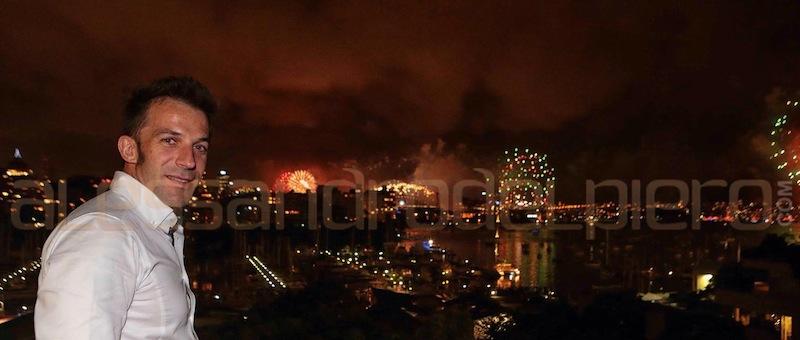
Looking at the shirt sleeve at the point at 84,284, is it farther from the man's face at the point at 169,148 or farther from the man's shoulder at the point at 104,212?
the man's face at the point at 169,148

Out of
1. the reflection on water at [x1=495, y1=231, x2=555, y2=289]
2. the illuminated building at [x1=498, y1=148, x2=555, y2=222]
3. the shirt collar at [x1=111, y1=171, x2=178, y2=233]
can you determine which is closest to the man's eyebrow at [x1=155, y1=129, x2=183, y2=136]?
the shirt collar at [x1=111, y1=171, x2=178, y2=233]

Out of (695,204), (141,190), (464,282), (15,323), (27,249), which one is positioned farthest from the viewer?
(695,204)

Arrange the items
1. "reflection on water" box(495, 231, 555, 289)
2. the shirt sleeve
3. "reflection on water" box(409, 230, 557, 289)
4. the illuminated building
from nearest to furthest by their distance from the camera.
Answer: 1. the shirt sleeve
2. "reflection on water" box(495, 231, 555, 289)
3. "reflection on water" box(409, 230, 557, 289)
4. the illuminated building

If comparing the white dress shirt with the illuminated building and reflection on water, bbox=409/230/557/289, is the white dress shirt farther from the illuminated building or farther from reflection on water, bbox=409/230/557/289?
the illuminated building

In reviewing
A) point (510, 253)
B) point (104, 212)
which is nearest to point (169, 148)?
point (104, 212)

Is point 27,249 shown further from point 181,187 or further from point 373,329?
point 181,187

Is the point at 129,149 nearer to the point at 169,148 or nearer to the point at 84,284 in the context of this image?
the point at 169,148

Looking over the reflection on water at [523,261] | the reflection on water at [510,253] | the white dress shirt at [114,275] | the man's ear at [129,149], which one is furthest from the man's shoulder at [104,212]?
the reflection on water at [510,253]

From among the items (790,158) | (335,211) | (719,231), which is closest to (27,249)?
(335,211)
